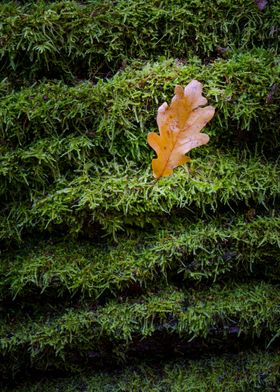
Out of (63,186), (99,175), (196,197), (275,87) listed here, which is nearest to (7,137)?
(63,186)

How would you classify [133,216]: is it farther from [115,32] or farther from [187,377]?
[115,32]

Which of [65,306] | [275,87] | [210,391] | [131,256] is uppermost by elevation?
[275,87]

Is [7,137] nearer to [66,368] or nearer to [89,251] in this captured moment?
[89,251]

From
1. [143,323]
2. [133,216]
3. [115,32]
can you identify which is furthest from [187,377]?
[115,32]

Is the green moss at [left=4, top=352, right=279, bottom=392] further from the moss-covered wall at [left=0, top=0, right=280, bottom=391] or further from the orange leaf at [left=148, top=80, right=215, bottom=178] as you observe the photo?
the orange leaf at [left=148, top=80, right=215, bottom=178]

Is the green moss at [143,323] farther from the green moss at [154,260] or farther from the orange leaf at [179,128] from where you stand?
the orange leaf at [179,128]

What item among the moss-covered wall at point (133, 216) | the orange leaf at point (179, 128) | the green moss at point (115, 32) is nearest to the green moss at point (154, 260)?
the moss-covered wall at point (133, 216)

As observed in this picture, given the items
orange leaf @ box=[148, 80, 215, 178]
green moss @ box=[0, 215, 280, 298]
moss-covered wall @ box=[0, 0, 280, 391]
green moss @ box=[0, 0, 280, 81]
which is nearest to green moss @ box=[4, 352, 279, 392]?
moss-covered wall @ box=[0, 0, 280, 391]
